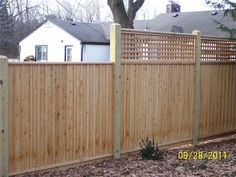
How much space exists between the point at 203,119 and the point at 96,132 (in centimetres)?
289

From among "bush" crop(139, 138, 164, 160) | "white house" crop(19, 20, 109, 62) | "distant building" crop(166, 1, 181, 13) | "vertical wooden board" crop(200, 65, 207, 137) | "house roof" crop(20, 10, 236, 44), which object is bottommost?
"bush" crop(139, 138, 164, 160)

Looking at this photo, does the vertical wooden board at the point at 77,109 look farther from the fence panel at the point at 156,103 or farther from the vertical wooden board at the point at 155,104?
the vertical wooden board at the point at 155,104

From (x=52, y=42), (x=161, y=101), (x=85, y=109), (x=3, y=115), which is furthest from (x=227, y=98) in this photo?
(x=52, y=42)

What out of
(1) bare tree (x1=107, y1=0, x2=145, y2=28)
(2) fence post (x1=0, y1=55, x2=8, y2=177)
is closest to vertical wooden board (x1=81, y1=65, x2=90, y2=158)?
(2) fence post (x1=0, y1=55, x2=8, y2=177)

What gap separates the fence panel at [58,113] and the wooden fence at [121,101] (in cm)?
1

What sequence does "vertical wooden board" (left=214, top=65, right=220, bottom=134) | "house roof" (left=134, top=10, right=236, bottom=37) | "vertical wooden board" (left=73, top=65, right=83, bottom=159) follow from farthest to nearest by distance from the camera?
"house roof" (left=134, top=10, right=236, bottom=37), "vertical wooden board" (left=214, top=65, right=220, bottom=134), "vertical wooden board" (left=73, top=65, right=83, bottom=159)

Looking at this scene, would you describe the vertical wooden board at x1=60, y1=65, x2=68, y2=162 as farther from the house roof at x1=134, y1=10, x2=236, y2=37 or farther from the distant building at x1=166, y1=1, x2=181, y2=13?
the distant building at x1=166, y1=1, x2=181, y2=13

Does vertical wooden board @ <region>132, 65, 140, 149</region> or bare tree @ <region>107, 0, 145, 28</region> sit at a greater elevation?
bare tree @ <region>107, 0, 145, 28</region>

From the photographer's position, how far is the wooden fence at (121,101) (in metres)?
5.75

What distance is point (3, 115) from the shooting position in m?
5.41

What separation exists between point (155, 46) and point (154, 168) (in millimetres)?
2295

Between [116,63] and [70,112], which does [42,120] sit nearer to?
[70,112]

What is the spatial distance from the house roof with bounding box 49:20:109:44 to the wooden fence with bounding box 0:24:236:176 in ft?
55.5
